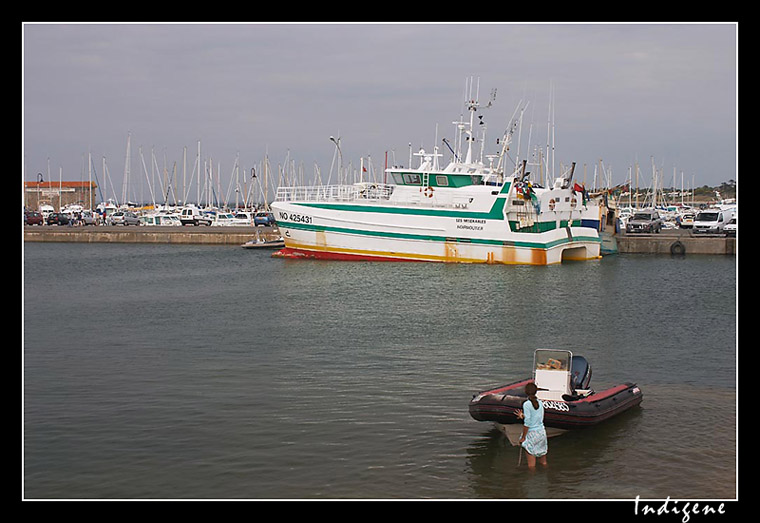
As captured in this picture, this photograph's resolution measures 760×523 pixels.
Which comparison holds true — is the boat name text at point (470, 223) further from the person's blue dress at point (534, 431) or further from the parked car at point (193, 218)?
the parked car at point (193, 218)

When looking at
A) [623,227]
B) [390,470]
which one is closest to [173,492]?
[390,470]

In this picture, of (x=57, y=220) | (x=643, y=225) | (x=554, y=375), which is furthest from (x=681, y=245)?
(x=57, y=220)

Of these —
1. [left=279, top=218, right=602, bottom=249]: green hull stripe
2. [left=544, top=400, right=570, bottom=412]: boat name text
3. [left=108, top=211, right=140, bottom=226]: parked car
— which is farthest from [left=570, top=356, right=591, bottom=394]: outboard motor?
[left=108, top=211, right=140, bottom=226]: parked car

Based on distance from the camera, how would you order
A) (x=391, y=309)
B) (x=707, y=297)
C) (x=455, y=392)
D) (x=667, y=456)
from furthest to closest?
(x=707, y=297)
(x=391, y=309)
(x=455, y=392)
(x=667, y=456)

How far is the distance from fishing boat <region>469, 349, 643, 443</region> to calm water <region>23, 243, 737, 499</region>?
0.39m

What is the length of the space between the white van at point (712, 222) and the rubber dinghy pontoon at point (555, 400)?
52475mm

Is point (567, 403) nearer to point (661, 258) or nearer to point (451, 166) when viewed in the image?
point (451, 166)

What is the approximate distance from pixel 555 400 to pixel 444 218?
34006mm

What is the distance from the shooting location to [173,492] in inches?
495

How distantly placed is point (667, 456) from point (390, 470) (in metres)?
4.82

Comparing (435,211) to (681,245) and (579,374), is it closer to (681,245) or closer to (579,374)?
(681,245)

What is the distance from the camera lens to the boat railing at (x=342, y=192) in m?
50.3

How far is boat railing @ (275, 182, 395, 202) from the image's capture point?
50.3 meters

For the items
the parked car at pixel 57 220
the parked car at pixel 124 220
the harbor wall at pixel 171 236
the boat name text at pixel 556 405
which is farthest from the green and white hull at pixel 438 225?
the parked car at pixel 57 220
